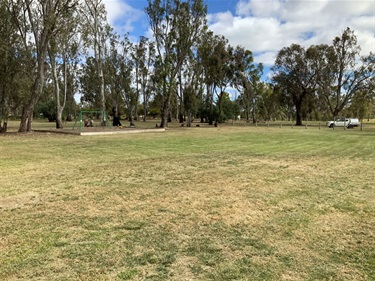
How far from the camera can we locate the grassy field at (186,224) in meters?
3.04

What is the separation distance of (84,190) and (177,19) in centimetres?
2720

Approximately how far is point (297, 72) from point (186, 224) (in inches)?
1843

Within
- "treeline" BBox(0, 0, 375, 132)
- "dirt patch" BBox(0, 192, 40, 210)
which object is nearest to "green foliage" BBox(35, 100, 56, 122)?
"treeline" BBox(0, 0, 375, 132)

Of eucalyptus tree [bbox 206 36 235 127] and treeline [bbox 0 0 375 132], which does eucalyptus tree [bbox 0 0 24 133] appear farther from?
eucalyptus tree [bbox 206 36 235 127]

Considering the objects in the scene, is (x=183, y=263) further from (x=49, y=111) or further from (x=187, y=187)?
(x=49, y=111)

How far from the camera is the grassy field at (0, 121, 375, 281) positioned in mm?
3043

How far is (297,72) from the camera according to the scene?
46.5 meters

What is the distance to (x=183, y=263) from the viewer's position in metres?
3.14

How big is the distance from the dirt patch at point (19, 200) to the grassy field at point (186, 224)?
0.02 m

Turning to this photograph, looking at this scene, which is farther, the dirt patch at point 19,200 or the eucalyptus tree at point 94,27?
the eucalyptus tree at point 94,27

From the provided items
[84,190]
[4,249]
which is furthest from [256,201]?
[4,249]

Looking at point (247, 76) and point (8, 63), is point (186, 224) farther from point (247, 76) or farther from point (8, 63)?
point (247, 76)

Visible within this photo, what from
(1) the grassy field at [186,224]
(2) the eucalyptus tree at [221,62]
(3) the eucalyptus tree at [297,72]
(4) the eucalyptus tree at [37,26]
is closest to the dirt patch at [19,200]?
(1) the grassy field at [186,224]

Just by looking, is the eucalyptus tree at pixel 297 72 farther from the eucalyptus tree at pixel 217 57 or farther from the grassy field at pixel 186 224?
the grassy field at pixel 186 224
